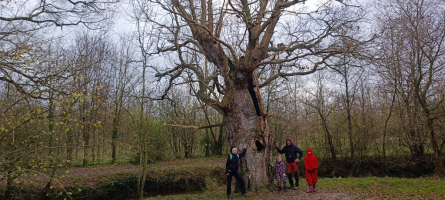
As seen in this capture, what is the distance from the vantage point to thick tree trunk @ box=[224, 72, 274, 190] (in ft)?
30.6

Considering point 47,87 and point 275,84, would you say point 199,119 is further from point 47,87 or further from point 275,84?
point 47,87

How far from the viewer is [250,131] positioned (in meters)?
9.52

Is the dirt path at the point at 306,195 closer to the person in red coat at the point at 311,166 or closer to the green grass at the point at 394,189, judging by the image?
the person in red coat at the point at 311,166

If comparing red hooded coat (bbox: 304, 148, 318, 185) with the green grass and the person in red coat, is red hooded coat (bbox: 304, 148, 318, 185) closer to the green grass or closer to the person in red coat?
the person in red coat

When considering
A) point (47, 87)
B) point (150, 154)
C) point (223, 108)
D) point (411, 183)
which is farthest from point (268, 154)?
point (150, 154)

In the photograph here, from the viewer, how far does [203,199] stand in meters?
9.67

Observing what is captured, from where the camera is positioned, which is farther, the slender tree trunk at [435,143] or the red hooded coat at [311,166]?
the slender tree trunk at [435,143]

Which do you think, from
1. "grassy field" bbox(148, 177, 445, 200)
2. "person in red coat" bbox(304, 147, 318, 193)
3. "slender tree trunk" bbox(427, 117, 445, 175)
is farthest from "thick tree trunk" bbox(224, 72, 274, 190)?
"slender tree trunk" bbox(427, 117, 445, 175)

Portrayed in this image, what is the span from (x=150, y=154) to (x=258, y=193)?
10889 mm

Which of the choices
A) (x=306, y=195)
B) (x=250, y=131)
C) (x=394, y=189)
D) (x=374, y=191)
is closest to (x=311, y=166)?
(x=306, y=195)

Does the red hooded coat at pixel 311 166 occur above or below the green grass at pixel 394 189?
above

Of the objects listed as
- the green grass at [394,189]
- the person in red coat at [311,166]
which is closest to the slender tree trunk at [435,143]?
the green grass at [394,189]

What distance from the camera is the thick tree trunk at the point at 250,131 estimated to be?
9.32 metres

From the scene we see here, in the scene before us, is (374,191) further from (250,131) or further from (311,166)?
(250,131)
